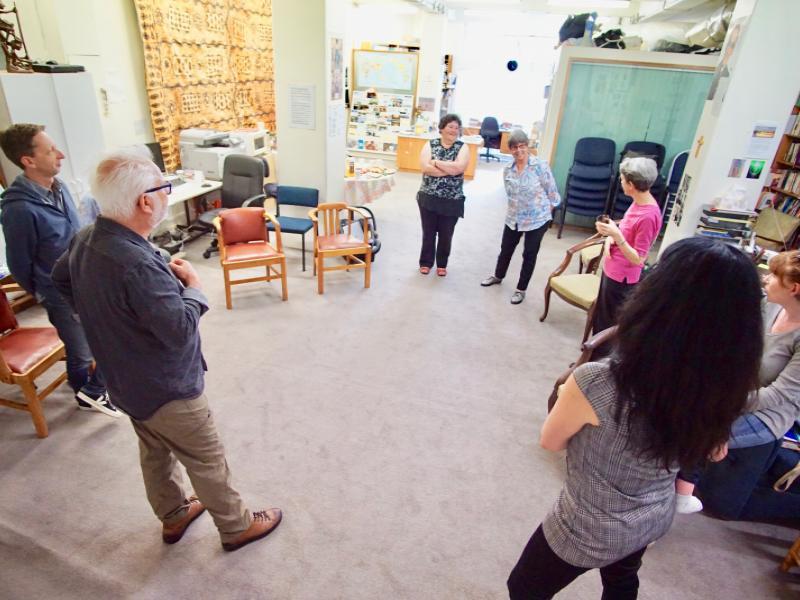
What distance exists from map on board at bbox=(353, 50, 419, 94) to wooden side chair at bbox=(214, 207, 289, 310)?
20.2 ft

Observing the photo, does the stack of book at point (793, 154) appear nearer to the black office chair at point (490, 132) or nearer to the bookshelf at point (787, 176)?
the bookshelf at point (787, 176)

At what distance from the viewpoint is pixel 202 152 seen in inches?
195

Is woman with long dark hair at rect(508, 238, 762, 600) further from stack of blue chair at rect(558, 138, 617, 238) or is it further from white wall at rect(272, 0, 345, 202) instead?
stack of blue chair at rect(558, 138, 617, 238)

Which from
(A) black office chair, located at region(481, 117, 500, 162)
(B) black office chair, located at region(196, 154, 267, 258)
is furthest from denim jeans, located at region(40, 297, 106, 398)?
(A) black office chair, located at region(481, 117, 500, 162)

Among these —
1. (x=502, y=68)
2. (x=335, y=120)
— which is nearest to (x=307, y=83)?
(x=335, y=120)

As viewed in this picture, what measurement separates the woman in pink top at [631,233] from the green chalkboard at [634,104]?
3.52 m

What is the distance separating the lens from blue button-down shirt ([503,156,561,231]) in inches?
150

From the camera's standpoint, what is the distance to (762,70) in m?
3.41

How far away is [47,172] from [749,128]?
453cm

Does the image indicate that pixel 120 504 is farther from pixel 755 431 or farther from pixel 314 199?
pixel 314 199

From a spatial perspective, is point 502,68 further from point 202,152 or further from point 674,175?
point 202,152

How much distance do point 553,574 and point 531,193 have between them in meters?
3.09

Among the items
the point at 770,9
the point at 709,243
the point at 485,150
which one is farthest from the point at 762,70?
the point at 485,150

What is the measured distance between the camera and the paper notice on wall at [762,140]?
139 inches
